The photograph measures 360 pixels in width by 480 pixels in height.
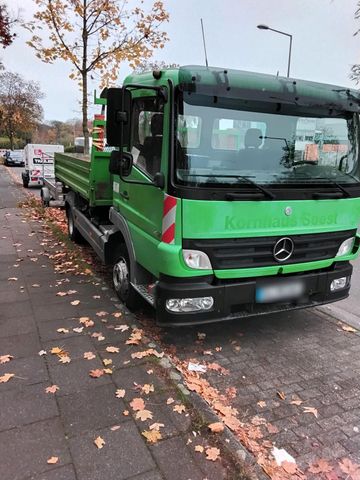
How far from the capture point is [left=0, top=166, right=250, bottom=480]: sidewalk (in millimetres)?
2438

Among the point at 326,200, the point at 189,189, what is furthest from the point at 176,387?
the point at 326,200

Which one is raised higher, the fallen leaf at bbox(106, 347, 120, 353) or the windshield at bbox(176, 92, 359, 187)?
the windshield at bbox(176, 92, 359, 187)

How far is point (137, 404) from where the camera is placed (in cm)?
299

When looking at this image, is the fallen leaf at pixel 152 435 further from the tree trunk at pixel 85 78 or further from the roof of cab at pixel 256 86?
the tree trunk at pixel 85 78

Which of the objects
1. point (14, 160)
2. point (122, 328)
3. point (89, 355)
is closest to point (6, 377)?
point (89, 355)

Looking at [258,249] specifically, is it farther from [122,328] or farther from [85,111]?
[85,111]

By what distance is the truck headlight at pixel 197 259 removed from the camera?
337 centimetres

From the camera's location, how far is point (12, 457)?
8.04 ft

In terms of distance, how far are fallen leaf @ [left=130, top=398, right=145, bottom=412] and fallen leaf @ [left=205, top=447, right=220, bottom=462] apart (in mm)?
603

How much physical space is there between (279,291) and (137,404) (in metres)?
1.65

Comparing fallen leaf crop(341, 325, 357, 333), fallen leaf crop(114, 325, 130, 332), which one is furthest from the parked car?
fallen leaf crop(341, 325, 357, 333)

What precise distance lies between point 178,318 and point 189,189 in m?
1.11

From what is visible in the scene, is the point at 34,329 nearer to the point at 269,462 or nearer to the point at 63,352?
the point at 63,352

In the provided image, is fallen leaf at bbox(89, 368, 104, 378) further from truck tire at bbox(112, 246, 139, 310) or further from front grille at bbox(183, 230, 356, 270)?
front grille at bbox(183, 230, 356, 270)
